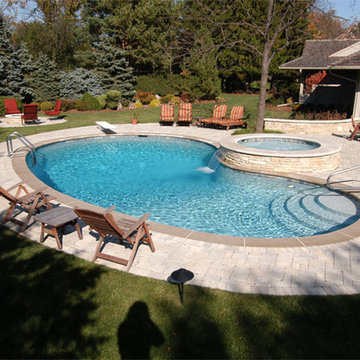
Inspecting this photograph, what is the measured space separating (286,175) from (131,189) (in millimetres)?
5150

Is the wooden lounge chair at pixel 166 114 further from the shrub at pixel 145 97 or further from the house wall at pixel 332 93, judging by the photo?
the house wall at pixel 332 93

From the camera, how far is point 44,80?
28688 millimetres

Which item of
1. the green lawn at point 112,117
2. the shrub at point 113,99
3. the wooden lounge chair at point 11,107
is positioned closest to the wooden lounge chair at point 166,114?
the green lawn at point 112,117

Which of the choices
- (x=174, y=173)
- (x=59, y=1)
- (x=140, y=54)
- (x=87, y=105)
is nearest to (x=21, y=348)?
(x=174, y=173)

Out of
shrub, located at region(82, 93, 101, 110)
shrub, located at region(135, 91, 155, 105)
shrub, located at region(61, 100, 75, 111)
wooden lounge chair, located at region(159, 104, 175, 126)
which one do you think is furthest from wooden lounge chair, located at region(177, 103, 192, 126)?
shrub, located at region(135, 91, 155, 105)

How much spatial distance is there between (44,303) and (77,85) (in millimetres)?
27340

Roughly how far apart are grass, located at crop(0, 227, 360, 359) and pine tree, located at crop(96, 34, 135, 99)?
90.7 ft

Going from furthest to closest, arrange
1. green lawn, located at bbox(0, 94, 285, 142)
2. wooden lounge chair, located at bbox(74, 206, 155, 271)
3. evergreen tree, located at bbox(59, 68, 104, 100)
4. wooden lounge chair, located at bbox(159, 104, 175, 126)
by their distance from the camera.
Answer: evergreen tree, located at bbox(59, 68, 104, 100) < wooden lounge chair, located at bbox(159, 104, 175, 126) < green lawn, located at bbox(0, 94, 285, 142) < wooden lounge chair, located at bbox(74, 206, 155, 271)

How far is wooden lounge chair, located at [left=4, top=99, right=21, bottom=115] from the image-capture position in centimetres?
2272

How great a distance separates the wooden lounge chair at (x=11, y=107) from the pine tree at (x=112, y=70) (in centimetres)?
935

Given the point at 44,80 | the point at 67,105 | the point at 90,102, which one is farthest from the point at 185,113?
the point at 44,80

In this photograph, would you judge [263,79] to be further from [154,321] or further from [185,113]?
[154,321]

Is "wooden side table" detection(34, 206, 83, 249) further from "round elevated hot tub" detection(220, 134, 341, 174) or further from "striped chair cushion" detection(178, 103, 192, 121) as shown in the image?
"striped chair cushion" detection(178, 103, 192, 121)

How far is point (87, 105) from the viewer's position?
2711cm
